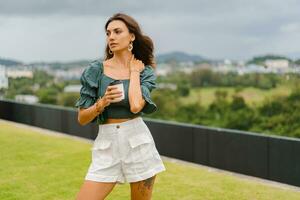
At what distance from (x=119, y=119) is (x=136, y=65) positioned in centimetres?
34

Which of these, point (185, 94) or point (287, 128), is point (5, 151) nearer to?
point (287, 128)

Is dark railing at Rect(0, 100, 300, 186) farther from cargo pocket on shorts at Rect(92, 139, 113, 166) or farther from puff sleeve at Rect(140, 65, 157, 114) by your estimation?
cargo pocket on shorts at Rect(92, 139, 113, 166)

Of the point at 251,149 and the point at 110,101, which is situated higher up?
the point at 110,101

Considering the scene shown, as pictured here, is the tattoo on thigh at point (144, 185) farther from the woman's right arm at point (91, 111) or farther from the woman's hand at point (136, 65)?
the woman's hand at point (136, 65)

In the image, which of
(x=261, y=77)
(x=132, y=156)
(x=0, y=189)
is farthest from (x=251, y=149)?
(x=261, y=77)

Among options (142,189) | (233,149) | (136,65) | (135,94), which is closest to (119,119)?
(135,94)

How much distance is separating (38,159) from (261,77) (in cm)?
3825

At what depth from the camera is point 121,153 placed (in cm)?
328

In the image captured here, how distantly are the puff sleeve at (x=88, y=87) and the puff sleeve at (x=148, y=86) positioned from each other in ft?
0.91

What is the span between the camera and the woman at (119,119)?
3260 millimetres

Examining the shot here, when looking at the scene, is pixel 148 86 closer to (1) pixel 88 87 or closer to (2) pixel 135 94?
(2) pixel 135 94

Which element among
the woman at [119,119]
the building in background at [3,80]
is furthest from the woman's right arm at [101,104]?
the building in background at [3,80]

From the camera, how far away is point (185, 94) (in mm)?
51688

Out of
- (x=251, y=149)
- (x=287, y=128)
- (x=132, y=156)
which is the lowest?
(x=287, y=128)
